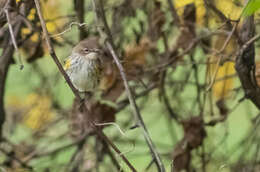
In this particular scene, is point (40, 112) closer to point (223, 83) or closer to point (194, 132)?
point (223, 83)

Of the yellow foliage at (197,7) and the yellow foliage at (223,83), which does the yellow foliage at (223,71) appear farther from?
the yellow foliage at (197,7)

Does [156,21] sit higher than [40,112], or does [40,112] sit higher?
[156,21]

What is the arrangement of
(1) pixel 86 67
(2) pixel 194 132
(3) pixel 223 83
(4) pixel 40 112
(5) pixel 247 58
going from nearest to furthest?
(5) pixel 247 58
(2) pixel 194 132
(1) pixel 86 67
(3) pixel 223 83
(4) pixel 40 112

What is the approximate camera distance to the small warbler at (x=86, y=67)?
3.29m

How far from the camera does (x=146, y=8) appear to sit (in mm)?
3697

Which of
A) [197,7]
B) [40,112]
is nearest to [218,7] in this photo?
[197,7]

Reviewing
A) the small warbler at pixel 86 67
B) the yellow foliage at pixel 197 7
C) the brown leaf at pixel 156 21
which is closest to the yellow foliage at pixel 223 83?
the yellow foliage at pixel 197 7

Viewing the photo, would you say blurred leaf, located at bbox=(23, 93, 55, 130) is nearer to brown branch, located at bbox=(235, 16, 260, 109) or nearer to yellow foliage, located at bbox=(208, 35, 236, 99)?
yellow foliage, located at bbox=(208, 35, 236, 99)

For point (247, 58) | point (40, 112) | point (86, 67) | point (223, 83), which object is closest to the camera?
point (247, 58)

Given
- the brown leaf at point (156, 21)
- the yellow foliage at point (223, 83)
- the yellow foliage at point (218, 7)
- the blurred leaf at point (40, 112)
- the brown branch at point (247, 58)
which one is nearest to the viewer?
the brown branch at point (247, 58)

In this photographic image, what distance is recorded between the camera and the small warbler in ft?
10.8

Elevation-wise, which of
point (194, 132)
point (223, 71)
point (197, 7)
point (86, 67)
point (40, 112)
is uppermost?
point (197, 7)

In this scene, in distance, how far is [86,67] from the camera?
11.1 ft

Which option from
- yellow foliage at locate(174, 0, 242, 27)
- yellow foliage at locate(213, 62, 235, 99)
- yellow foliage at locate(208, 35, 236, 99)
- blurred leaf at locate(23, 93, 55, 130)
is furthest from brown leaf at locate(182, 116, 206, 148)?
blurred leaf at locate(23, 93, 55, 130)
